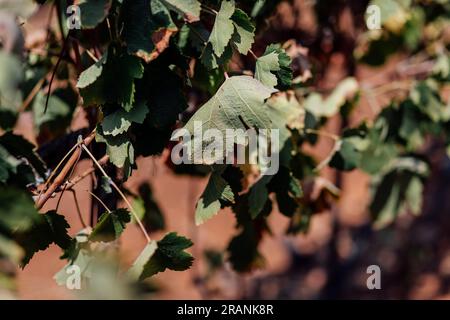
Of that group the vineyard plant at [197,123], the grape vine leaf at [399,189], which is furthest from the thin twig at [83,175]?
the grape vine leaf at [399,189]

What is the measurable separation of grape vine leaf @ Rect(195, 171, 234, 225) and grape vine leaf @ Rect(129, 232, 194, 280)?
8 centimetres

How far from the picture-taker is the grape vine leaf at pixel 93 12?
128cm

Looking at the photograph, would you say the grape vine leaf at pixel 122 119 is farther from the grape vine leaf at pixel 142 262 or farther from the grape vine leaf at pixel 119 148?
the grape vine leaf at pixel 142 262

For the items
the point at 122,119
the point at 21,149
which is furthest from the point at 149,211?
the point at 122,119

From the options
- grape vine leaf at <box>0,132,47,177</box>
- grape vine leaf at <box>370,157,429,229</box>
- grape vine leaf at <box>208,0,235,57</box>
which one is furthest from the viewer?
grape vine leaf at <box>370,157,429,229</box>

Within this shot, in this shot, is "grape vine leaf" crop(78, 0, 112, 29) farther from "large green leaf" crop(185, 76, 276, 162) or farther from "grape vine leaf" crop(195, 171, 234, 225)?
"grape vine leaf" crop(195, 171, 234, 225)

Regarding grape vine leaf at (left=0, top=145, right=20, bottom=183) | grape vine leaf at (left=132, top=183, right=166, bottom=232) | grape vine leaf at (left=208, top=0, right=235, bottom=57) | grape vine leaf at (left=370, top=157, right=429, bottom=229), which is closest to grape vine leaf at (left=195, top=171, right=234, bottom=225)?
grape vine leaf at (left=208, top=0, right=235, bottom=57)

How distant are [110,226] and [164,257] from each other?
0.43ft

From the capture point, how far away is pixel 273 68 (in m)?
1.42

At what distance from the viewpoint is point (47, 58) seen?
215 centimetres

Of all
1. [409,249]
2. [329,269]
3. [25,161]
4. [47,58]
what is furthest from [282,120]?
[409,249]

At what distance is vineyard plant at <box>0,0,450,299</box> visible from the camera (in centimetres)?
139

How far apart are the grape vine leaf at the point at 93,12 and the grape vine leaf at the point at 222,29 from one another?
21cm
